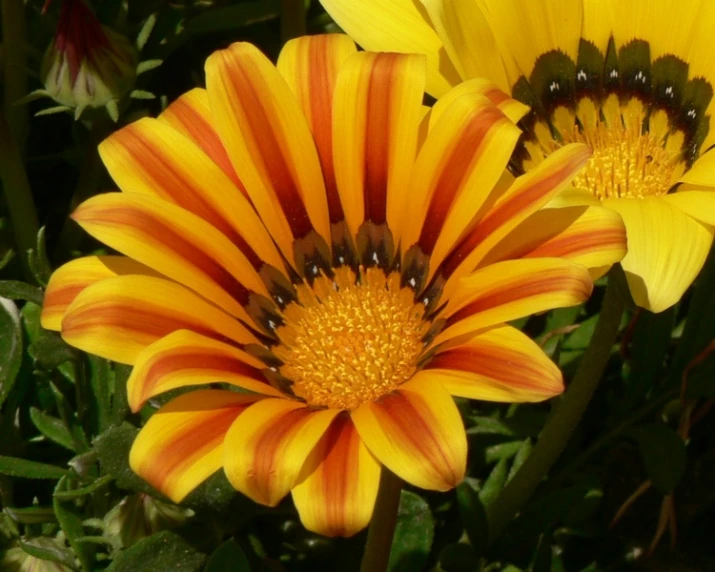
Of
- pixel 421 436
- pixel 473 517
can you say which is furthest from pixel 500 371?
pixel 473 517

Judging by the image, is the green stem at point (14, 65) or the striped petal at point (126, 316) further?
the green stem at point (14, 65)

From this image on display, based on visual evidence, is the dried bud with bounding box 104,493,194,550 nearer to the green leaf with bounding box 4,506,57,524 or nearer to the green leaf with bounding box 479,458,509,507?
the green leaf with bounding box 4,506,57,524

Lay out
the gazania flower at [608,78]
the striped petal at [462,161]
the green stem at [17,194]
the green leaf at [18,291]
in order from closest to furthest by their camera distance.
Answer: the striped petal at [462,161]
the gazania flower at [608,78]
the green leaf at [18,291]
the green stem at [17,194]

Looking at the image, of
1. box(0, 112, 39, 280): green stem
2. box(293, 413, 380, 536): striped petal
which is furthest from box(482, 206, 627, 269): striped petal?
box(0, 112, 39, 280): green stem

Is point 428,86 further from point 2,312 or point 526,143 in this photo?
point 2,312

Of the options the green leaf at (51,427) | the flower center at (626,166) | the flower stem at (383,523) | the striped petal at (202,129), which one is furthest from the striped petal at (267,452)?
the flower center at (626,166)

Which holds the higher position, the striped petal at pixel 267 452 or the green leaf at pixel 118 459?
the striped petal at pixel 267 452

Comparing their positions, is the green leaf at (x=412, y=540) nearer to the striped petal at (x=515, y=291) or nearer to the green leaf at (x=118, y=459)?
the green leaf at (x=118, y=459)
